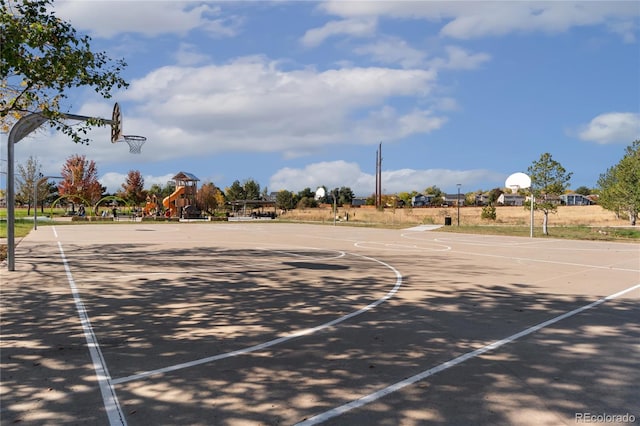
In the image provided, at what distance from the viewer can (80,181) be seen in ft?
233

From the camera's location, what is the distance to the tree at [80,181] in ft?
229

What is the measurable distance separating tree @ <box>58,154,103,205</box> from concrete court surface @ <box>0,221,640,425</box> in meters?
65.9

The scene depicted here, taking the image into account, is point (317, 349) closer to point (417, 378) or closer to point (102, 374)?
point (417, 378)

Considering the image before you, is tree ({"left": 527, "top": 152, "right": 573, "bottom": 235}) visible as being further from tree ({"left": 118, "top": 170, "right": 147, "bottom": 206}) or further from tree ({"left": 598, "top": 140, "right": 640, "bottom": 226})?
tree ({"left": 118, "top": 170, "right": 147, "bottom": 206})

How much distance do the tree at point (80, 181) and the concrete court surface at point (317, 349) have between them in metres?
65.9

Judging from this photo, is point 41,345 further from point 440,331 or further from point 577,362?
point 577,362

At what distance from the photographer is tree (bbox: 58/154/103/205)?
229 ft

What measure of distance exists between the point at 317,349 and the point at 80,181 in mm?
75688

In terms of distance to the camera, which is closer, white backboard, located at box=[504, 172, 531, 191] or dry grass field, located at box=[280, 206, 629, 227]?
white backboard, located at box=[504, 172, 531, 191]

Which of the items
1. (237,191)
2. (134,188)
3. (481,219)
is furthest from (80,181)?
(481,219)

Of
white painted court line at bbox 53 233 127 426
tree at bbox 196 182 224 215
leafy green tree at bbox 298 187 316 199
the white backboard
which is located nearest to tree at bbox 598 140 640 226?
the white backboard

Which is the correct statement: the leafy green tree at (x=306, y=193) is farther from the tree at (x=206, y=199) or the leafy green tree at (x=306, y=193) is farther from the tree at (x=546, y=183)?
the tree at (x=546, y=183)

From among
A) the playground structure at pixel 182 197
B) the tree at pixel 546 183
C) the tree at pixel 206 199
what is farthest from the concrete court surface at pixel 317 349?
the tree at pixel 206 199

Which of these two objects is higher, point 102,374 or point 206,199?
point 206,199
